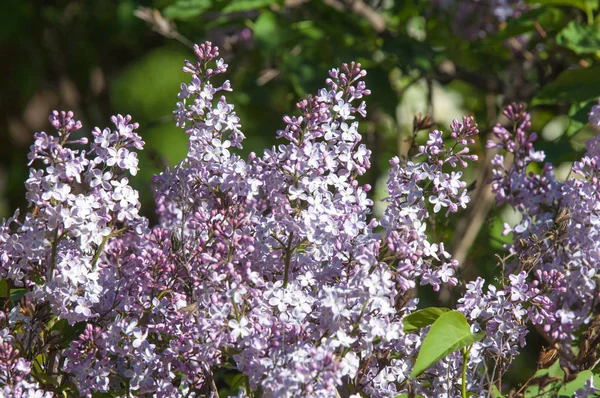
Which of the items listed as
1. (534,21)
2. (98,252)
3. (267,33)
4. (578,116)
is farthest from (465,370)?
(267,33)

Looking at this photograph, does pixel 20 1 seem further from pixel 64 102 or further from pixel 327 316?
pixel 327 316

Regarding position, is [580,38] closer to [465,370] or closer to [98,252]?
→ [465,370]

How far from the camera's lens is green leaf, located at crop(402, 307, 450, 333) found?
1081 millimetres

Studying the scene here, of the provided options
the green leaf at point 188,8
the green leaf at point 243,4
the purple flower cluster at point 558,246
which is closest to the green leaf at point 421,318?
the purple flower cluster at point 558,246

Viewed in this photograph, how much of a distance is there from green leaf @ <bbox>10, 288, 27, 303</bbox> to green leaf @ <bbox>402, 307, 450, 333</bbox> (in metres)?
0.62

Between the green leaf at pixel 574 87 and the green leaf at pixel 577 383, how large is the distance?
793 mm

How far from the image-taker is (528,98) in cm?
238

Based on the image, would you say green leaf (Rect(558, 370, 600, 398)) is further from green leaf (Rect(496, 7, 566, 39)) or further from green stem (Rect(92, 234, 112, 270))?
green leaf (Rect(496, 7, 566, 39))

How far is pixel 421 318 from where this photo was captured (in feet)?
3.61

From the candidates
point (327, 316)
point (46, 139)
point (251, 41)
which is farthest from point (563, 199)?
point (251, 41)

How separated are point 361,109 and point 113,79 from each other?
618cm

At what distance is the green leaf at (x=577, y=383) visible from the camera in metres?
1.14

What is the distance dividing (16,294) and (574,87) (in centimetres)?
130

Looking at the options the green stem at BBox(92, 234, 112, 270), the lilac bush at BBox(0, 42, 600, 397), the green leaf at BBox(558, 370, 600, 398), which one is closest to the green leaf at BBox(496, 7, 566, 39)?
the lilac bush at BBox(0, 42, 600, 397)
